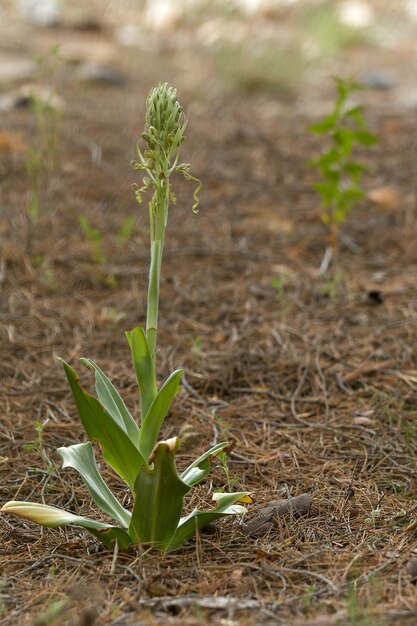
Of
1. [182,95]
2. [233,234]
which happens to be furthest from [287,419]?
[182,95]

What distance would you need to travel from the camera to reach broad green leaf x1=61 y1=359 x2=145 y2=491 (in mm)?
1976

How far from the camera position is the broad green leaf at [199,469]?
208cm

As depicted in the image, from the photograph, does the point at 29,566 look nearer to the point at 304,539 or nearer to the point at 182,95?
the point at 304,539

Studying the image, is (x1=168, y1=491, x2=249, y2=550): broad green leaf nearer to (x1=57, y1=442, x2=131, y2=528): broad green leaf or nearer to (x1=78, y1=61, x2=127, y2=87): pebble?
(x1=57, y1=442, x2=131, y2=528): broad green leaf

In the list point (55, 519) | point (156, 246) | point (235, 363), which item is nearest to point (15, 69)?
point (235, 363)

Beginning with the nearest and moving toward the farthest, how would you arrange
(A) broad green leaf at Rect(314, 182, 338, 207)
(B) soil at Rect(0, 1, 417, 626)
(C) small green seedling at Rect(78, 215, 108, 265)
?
(B) soil at Rect(0, 1, 417, 626) → (A) broad green leaf at Rect(314, 182, 338, 207) → (C) small green seedling at Rect(78, 215, 108, 265)

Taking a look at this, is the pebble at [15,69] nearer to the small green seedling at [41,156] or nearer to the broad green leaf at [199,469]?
the small green seedling at [41,156]

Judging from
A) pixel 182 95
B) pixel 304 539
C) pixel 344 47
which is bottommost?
pixel 304 539

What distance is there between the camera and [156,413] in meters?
2.01

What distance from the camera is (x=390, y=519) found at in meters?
2.19

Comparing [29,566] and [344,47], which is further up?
[344,47]

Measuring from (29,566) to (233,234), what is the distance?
294 centimetres

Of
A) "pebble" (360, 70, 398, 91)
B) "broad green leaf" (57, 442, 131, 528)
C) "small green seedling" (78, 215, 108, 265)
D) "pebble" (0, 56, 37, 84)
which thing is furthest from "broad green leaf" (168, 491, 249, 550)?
"pebble" (360, 70, 398, 91)

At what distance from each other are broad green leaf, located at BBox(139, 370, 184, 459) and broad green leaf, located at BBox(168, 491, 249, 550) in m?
0.20
